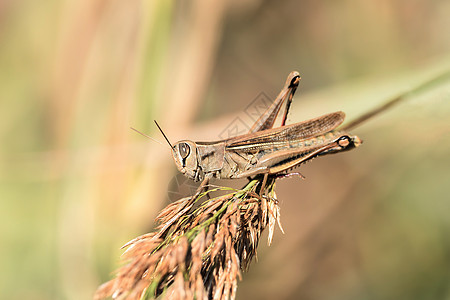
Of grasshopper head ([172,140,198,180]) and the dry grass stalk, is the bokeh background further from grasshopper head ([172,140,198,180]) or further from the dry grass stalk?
the dry grass stalk

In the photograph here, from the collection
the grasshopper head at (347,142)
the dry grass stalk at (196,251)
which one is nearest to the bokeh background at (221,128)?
the grasshopper head at (347,142)

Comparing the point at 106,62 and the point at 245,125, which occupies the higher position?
the point at 106,62

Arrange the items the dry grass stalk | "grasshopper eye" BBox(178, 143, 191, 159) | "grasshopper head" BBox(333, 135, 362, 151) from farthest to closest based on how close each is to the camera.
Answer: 1. "grasshopper eye" BBox(178, 143, 191, 159)
2. "grasshopper head" BBox(333, 135, 362, 151)
3. the dry grass stalk

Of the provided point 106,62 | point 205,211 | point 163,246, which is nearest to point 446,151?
point 205,211

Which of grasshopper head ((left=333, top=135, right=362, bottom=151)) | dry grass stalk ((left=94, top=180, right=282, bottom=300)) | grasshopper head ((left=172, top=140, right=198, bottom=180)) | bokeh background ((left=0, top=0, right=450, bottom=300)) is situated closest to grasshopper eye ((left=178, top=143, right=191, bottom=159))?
grasshopper head ((left=172, top=140, right=198, bottom=180))

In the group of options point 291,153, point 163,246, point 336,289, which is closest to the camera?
point 163,246

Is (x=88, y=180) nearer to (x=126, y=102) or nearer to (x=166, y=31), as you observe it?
(x=126, y=102)

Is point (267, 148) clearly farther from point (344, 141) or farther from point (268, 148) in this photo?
point (344, 141)
